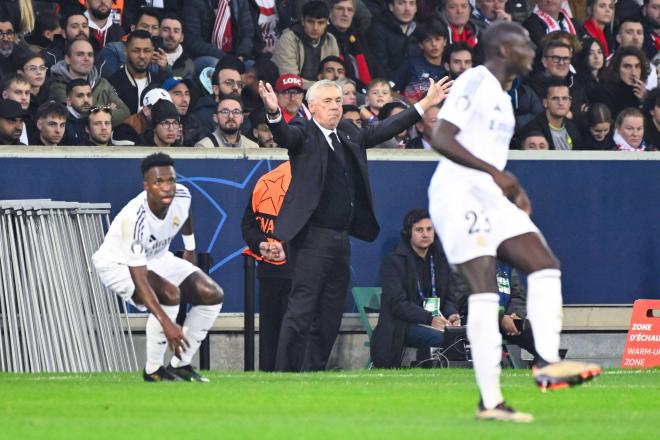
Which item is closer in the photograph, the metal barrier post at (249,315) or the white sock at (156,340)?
the white sock at (156,340)

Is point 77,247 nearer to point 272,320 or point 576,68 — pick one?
point 272,320

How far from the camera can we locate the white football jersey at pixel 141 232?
12.6m

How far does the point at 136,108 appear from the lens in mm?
17969

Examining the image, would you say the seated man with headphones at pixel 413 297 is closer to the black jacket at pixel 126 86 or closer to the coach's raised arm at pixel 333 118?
the coach's raised arm at pixel 333 118

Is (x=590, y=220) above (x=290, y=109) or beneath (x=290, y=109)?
beneath

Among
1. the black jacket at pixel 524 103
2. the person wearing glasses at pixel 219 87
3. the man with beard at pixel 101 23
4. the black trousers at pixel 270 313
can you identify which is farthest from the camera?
the black jacket at pixel 524 103

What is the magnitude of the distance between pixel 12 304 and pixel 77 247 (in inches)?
37.6

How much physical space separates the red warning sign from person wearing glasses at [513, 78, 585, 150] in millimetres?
3050

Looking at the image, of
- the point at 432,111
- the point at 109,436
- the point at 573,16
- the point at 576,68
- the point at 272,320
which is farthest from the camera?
the point at 573,16

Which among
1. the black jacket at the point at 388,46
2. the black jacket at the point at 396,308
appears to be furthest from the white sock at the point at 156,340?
the black jacket at the point at 388,46

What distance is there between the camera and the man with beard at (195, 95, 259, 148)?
17.3 m

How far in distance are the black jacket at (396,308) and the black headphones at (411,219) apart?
5.3 inches

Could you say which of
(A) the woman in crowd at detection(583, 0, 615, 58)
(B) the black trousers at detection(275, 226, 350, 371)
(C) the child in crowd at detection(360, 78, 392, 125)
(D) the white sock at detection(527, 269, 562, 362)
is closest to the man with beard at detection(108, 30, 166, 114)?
(C) the child in crowd at detection(360, 78, 392, 125)

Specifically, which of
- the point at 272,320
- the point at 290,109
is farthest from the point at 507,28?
the point at 290,109
